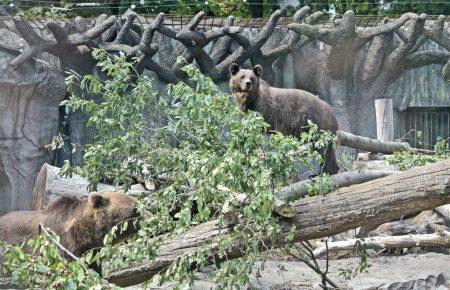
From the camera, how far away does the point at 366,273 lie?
31.2ft

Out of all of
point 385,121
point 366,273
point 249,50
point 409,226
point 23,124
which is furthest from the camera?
point 249,50

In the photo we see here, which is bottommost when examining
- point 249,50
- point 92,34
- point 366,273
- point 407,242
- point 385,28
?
point 366,273

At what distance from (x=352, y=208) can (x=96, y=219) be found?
2317 millimetres

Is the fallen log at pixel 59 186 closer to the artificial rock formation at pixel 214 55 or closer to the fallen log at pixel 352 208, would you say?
the fallen log at pixel 352 208

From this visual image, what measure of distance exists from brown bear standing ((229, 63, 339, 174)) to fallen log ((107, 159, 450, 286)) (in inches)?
177

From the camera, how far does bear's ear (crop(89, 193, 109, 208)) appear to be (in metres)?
7.04

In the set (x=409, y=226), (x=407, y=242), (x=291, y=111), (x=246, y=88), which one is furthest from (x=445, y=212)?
(x=246, y=88)

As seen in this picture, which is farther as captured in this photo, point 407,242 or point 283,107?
point 283,107

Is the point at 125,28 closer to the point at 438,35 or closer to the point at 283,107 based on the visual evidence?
the point at 283,107

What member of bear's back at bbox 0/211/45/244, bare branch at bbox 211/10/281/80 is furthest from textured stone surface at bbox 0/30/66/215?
bear's back at bbox 0/211/45/244

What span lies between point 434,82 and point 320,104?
7598 millimetres

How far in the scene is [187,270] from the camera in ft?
→ 20.1

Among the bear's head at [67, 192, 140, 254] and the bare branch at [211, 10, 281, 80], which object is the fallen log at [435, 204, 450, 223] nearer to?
the bear's head at [67, 192, 140, 254]

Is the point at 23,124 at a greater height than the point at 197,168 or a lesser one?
lesser
